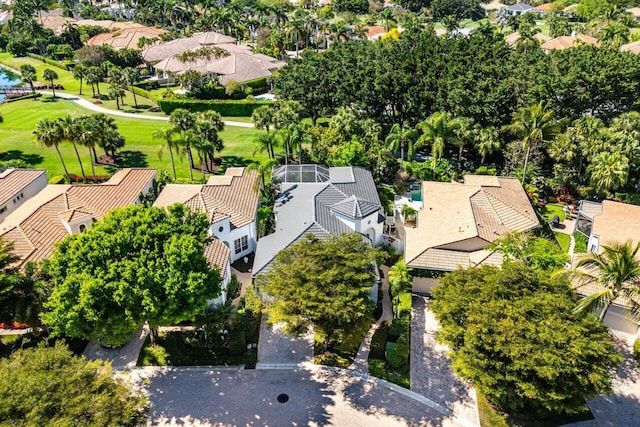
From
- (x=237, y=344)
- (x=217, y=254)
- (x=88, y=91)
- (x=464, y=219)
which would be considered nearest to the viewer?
(x=237, y=344)

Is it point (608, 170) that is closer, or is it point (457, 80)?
point (608, 170)

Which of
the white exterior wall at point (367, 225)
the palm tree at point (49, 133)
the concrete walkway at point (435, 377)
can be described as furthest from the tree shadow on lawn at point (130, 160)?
the concrete walkway at point (435, 377)

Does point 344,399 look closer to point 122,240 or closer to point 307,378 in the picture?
point 307,378

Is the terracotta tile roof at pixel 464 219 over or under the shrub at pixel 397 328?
over

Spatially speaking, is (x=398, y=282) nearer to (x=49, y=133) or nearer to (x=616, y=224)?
(x=616, y=224)

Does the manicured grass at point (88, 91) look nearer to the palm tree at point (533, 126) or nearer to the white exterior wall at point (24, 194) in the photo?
the white exterior wall at point (24, 194)

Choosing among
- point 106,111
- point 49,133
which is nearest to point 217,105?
point 106,111
